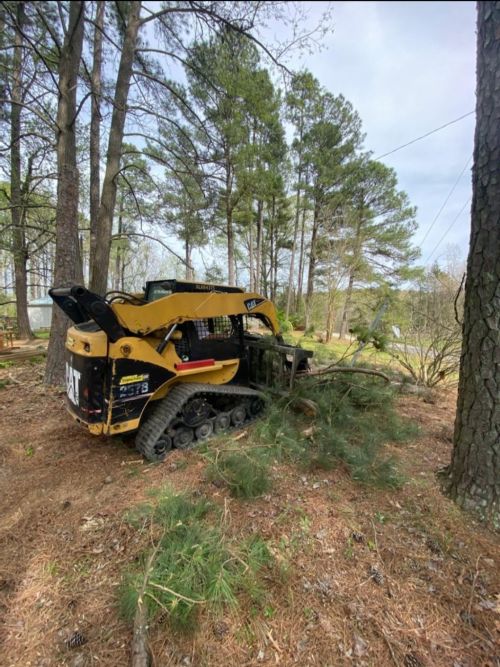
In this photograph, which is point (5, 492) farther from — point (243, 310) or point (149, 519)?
point (243, 310)

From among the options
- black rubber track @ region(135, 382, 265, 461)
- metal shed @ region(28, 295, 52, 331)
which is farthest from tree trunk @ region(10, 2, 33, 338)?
metal shed @ region(28, 295, 52, 331)

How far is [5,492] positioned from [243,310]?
277cm

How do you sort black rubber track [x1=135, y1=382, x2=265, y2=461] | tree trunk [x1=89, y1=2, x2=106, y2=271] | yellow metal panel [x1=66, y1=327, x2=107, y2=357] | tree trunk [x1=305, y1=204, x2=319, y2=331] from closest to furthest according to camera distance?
yellow metal panel [x1=66, y1=327, x2=107, y2=357], black rubber track [x1=135, y1=382, x2=265, y2=461], tree trunk [x1=89, y1=2, x2=106, y2=271], tree trunk [x1=305, y1=204, x2=319, y2=331]

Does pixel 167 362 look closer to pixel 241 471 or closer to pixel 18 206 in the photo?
pixel 241 471

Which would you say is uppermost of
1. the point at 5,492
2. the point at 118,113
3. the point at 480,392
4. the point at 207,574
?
the point at 118,113

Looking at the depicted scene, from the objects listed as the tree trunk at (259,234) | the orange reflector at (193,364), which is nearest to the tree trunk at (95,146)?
the orange reflector at (193,364)

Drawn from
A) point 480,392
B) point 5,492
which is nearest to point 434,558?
point 480,392

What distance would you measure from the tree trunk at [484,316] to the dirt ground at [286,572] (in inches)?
10.9

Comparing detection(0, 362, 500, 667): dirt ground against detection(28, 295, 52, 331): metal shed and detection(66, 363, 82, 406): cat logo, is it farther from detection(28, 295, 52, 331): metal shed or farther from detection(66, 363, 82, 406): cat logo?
detection(28, 295, 52, 331): metal shed

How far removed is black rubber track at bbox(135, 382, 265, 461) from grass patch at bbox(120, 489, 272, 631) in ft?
2.94

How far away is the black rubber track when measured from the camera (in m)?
2.87

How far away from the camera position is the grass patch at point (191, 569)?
4.69ft

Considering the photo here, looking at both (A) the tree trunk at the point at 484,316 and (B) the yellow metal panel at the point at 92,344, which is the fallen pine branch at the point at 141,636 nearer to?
(B) the yellow metal panel at the point at 92,344

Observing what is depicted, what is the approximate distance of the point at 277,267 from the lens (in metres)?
22.1
